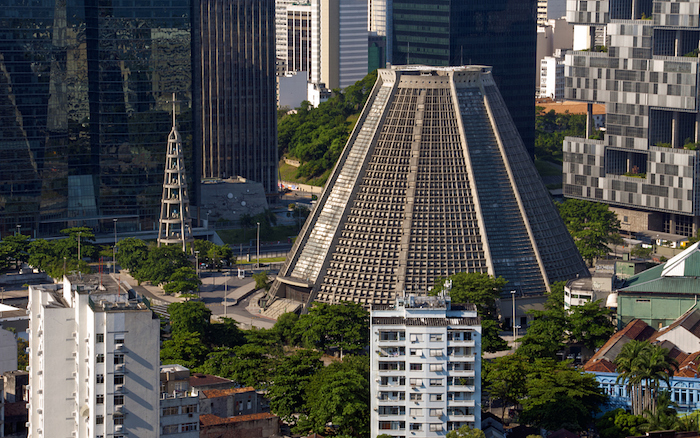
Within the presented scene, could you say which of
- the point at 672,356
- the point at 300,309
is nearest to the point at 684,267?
the point at 672,356

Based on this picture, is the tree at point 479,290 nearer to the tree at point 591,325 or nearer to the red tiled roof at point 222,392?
the tree at point 591,325

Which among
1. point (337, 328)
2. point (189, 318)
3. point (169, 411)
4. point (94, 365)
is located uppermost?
point (94, 365)

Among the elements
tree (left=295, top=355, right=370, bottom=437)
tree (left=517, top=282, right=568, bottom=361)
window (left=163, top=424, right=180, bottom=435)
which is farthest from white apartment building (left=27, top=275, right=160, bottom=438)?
tree (left=517, top=282, right=568, bottom=361)

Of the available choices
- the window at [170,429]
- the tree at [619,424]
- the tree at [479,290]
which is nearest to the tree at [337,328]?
the tree at [479,290]

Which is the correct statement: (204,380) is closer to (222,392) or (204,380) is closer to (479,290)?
(222,392)

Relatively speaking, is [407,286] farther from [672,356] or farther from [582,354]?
[672,356]

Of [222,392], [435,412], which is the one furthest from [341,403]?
[222,392]

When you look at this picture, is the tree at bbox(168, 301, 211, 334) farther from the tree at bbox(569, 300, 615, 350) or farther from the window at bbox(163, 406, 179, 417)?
the window at bbox(163, 406, 179, 417)

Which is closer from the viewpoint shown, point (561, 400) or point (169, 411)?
point (169, 411)
